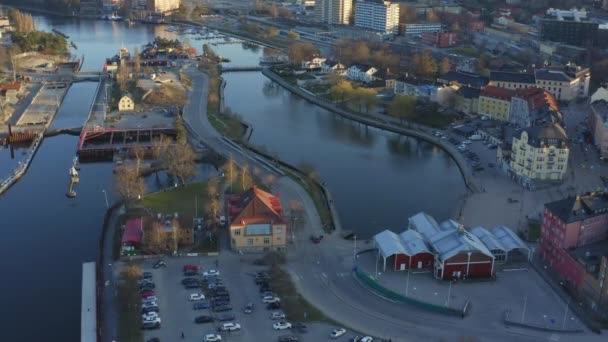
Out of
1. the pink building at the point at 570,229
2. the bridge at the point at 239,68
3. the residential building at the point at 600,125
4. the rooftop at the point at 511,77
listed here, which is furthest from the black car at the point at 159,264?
the bridge at the point at 239,68

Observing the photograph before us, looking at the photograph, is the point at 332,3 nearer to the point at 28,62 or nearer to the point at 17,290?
the point at 28,62

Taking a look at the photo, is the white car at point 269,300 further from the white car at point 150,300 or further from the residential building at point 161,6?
the residential building at point 161,6

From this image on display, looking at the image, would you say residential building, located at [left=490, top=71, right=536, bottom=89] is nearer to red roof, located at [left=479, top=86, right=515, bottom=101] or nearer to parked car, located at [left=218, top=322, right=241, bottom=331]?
red roof, located at [left=479, top=86, right=515, bottom=101]

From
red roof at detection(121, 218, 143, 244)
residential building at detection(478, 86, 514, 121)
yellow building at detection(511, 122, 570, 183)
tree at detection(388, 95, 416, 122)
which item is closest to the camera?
red roof at detection(121, 218, 143, 244)

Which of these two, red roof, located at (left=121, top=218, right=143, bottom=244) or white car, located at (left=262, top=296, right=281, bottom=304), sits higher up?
red roof, located at (left=121, top=218, right=143, bottom=244)

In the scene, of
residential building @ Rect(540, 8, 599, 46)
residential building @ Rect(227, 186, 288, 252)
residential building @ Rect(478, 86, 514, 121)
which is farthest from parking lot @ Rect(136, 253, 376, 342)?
residential building @ Rect(540, 8, 599, 46)
